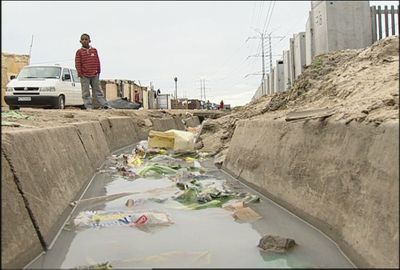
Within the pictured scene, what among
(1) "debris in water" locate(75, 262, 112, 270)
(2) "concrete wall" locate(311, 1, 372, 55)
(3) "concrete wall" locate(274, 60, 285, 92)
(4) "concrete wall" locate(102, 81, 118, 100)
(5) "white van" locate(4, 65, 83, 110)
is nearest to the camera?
(1) "debris in water" locate(75, 262, 112, 270)

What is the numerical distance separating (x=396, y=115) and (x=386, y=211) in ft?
2.37

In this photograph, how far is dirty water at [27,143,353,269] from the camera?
9.43ft

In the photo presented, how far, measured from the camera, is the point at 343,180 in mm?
3201

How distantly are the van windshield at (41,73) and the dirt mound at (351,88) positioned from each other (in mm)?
7778

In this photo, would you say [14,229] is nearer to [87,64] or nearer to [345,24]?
[87,64]

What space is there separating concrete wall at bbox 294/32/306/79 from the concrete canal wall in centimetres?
1082

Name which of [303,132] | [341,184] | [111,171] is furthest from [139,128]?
[341,184]

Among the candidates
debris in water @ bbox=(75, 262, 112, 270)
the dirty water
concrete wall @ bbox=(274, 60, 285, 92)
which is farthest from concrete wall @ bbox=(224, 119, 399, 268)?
concrete wall @ bbox=(274, 60, 285, 92)

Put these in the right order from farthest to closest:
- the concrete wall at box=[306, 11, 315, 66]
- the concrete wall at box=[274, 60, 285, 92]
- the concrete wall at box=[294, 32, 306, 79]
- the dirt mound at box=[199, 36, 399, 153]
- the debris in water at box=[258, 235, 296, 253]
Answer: the concrete wall at box=[274, 60, 285, 92] < the concrete wall at box=[294, 32, 306, 79] < the concrete wall at box=[306, 11, 315, 66] < the dirt mound at box=[199, 36, 399, 153] < the debris in water at box=[258, 235, 296, 253]

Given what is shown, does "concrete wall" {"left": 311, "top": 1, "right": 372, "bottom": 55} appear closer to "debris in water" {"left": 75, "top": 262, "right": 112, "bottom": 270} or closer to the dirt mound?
the dirt mound

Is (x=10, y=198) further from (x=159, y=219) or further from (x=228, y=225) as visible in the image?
(x=228, y=225)

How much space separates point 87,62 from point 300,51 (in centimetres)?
711

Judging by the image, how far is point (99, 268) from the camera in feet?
8.96

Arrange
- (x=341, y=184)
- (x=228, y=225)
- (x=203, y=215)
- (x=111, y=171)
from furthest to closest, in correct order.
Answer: (x=111, y=171) < (x=203, y=215) < (x=228, y=225) < (x=341, y=184)
